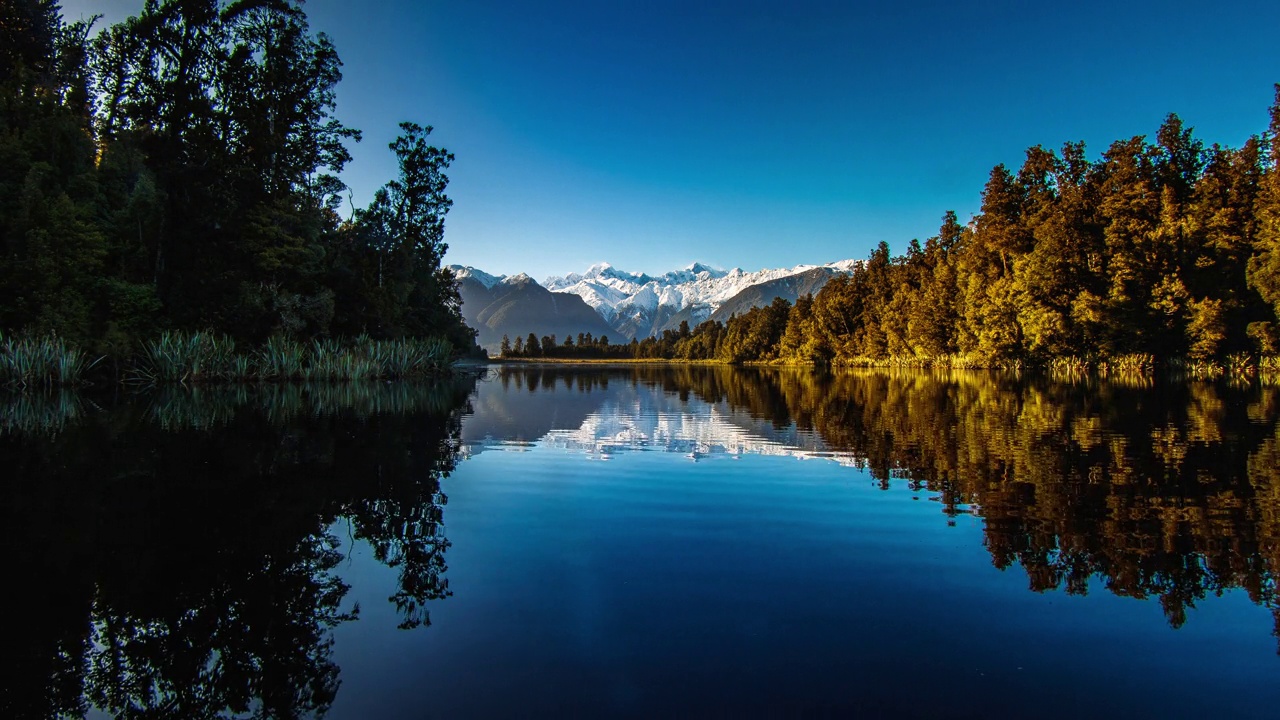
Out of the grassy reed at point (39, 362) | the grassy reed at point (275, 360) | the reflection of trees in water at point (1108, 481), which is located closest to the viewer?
the reflection of trees in water at point (1108, 481)

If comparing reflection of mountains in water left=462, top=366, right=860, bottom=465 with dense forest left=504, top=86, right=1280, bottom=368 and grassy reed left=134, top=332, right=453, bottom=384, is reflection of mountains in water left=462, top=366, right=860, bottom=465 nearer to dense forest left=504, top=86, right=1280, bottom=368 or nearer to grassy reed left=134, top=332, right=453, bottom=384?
grassy reed left=134, top=332, right=453, bottom=384

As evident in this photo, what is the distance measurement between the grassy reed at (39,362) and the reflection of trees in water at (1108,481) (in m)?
31.5

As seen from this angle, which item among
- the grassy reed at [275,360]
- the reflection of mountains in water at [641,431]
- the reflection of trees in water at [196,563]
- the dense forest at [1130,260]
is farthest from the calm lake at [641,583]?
the dense forest at [1130,260]

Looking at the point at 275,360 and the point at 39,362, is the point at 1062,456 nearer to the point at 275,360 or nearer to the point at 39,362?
the point at 39,362

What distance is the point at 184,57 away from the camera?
126ft

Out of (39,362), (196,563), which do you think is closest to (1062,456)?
(196,563)

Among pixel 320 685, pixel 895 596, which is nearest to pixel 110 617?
pixel 320 685

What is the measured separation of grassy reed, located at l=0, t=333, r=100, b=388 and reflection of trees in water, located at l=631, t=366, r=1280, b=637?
3146cm

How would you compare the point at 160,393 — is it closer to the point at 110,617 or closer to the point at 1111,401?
the point at 110,617

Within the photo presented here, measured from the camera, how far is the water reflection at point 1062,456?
21.4ft

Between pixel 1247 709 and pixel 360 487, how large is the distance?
10431 mm

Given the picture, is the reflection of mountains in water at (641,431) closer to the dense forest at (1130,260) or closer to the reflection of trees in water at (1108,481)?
the reflection of trees in water at (1108,481)

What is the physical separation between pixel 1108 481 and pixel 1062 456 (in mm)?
2621

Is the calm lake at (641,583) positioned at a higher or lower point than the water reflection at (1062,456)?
lower
